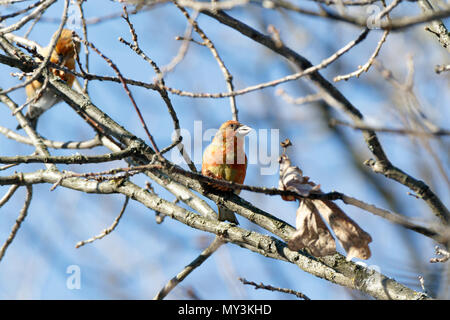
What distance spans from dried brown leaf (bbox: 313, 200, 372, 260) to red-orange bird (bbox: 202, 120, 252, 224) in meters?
1.55

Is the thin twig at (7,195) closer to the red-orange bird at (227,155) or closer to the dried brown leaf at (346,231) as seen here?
the red-orange bird at (227,155)

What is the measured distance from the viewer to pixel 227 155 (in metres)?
Result: 3.97

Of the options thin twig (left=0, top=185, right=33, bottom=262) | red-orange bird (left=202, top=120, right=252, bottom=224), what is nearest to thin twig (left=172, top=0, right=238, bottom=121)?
red-orange bird (left=202, top=120, right=252, bottom=224)

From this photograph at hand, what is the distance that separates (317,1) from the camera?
1643 millimetres

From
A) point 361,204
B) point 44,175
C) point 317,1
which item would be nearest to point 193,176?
point 361,204

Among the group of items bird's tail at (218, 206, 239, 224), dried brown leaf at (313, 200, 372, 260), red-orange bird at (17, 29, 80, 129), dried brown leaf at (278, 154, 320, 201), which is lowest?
dried brown leaf at (313, 200, 372, 260)

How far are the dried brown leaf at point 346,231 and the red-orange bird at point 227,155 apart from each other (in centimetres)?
155

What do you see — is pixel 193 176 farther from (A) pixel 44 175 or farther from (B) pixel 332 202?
(A) pixel 44 175

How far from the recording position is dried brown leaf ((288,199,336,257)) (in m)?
2.36

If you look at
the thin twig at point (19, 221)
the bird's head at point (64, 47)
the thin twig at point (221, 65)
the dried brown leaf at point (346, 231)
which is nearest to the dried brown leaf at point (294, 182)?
the dried brown leaf at point (346, 231)

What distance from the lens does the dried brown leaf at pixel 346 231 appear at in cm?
229

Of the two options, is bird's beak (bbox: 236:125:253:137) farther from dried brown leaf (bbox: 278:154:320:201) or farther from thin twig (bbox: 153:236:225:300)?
dried brown leaf (bbox: 278:154:320:201)

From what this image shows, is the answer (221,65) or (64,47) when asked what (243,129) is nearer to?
(221,65)
